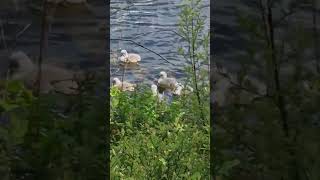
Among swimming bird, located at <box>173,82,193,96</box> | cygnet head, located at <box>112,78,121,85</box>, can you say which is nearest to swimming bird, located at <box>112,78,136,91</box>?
cygnet head, located at <box>112,78,121,85</box>

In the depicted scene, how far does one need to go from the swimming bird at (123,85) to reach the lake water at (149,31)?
0.09 ft

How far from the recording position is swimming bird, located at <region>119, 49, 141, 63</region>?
4.49ft

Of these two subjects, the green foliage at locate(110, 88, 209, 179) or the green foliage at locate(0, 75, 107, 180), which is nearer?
the green foliage at locate(0, 75, 107, 180)

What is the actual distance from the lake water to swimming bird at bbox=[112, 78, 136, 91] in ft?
0.09

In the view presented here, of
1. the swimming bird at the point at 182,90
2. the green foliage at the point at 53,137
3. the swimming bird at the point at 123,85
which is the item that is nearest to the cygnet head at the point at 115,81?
the swimming bird at the point at 123,85

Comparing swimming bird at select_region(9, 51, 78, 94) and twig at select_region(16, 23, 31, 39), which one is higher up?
twig at select_region(16, 23, 31, 39)

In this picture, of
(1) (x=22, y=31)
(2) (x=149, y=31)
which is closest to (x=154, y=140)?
(2) (x=149, y=31)

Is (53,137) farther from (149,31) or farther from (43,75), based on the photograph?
(149,31)

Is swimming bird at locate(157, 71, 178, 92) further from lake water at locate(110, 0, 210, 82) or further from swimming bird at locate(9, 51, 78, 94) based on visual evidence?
swimming bird at locate(9, 51, 78, 94)

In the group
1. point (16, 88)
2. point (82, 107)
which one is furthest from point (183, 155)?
point (16, 88)

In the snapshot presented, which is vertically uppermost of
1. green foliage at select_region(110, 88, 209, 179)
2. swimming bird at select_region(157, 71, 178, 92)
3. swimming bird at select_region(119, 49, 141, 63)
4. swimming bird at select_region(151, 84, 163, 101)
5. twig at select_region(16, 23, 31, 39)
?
twig at select_region(16, 23, 31, 39)

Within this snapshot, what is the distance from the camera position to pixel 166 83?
54.4 inches

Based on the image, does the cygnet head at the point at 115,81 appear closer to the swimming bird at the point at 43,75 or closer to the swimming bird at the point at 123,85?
the swimming bird at the point at 123,85

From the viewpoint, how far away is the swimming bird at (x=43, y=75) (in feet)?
3.65
